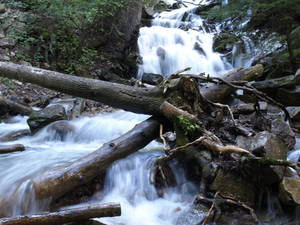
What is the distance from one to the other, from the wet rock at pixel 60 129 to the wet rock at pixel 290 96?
15.7ft

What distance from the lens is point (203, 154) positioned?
10.0ft

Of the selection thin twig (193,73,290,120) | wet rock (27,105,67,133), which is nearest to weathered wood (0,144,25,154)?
wet rock (27,105,67,133)

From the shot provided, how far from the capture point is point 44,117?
5.36m

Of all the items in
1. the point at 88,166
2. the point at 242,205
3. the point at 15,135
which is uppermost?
the point at 15,135

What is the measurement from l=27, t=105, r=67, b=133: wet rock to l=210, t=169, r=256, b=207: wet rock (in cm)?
394

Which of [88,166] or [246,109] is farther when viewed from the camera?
[246,109]

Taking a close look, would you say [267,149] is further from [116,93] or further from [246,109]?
[116,93]

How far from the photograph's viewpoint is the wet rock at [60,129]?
5.14 m

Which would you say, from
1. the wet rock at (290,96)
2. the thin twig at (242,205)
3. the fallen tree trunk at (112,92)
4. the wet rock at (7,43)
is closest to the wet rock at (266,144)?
the thin twig at (242,205)

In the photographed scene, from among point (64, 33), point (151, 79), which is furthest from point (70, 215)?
point (64, 33)

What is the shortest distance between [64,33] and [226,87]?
6729 mm

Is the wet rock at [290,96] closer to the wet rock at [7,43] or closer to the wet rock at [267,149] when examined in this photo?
the wet rock at [267,149]

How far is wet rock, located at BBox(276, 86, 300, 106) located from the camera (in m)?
5.57

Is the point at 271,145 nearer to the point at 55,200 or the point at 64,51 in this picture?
the point at 55,200
